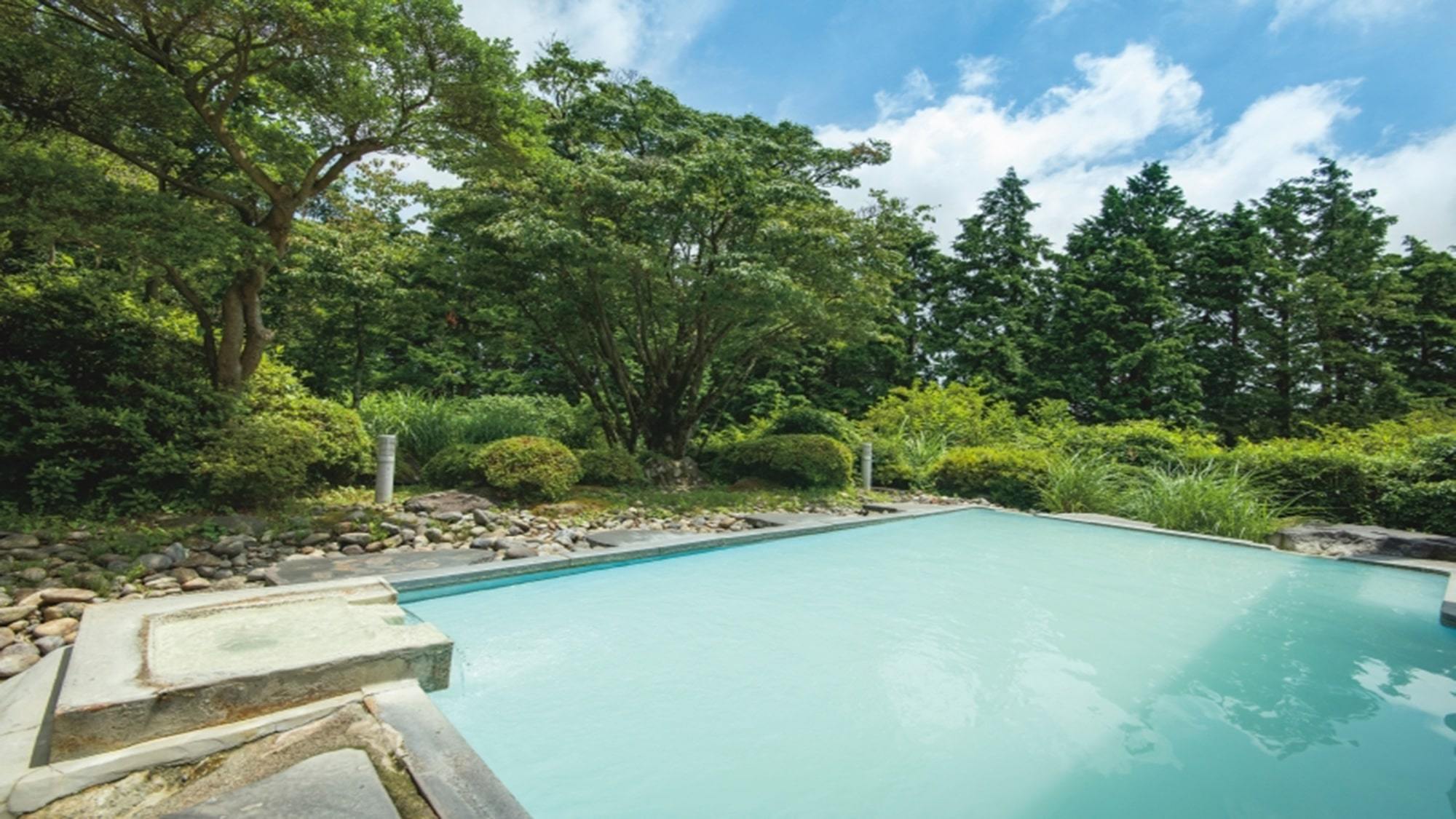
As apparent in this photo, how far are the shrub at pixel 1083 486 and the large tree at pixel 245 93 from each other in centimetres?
803

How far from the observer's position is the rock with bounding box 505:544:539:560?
4.18 meters

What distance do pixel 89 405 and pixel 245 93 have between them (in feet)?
9.57

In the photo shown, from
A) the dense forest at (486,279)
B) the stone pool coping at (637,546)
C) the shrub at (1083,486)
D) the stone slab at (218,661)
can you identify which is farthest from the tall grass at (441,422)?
the shrub at (1083,486)

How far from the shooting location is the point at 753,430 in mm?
11953

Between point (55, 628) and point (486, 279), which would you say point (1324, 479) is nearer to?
point (486, 279)

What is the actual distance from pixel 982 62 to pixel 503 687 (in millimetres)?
8456

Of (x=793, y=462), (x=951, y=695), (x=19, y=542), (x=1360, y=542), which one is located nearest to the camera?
(x=951, y=695)

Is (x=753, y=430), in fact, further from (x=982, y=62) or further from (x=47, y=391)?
(x=47, y=391)

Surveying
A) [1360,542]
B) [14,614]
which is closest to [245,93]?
[14,614]

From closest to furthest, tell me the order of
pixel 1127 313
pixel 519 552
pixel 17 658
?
1. pixel 17 658
2. pixel 519 552
3. pixel 1127 313

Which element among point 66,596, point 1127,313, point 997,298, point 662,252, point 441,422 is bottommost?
point 66,596

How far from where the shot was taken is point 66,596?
9.23 feet

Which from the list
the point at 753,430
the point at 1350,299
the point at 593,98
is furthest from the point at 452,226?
the point at 1350,299

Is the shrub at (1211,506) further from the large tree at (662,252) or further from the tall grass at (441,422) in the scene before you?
the tall grass at (441,422)
